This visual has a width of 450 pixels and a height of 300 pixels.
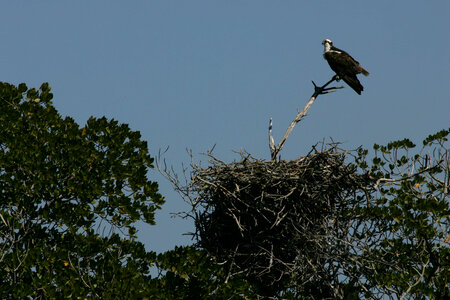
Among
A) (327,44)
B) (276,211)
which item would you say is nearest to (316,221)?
(276,211)

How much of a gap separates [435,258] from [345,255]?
1.41m

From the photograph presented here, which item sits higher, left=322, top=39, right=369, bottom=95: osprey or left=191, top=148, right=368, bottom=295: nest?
left=322, top=39, right=369, bottom=95: osprey

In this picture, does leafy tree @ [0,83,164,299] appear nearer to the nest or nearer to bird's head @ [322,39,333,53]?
the nest

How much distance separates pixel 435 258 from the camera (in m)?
12.5

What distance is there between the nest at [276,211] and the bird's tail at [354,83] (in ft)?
10.1

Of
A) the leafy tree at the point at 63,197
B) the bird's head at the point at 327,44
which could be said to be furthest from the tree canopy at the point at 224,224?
the bird's head at the point at 327,44

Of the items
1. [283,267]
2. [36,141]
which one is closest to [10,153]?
[36,141]

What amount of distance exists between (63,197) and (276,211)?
3730mm

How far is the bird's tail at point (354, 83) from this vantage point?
16.0 metres

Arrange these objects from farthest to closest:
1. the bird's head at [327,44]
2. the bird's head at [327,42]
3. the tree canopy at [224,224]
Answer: the bird's head at [327,42] → the bird's head at [327,44] → the tree canopy at [224,224]

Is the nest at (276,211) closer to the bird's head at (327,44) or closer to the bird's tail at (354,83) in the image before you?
the bird's tail at (354,83)

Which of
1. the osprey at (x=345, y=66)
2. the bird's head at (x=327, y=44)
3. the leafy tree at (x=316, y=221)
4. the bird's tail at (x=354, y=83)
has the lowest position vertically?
the leafy tree at (x=316, y=221)

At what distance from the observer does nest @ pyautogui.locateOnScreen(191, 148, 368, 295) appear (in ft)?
42.1

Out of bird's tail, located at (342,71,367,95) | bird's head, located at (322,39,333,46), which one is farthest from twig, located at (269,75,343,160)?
bird's head, located at (322,39,333,46)
